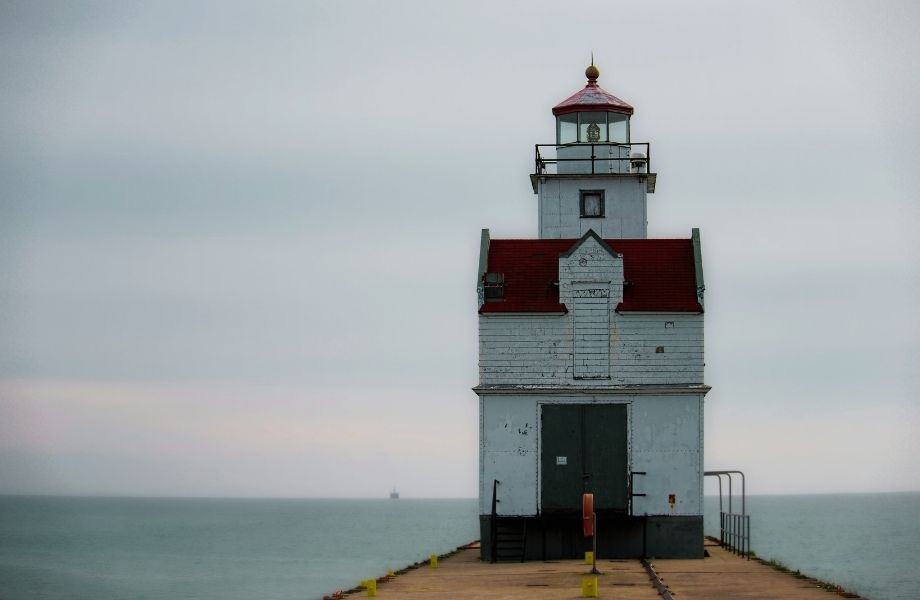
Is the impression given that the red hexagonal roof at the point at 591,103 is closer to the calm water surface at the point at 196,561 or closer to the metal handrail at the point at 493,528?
the metal handrail at the point at 493,528

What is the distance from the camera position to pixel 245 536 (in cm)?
13600

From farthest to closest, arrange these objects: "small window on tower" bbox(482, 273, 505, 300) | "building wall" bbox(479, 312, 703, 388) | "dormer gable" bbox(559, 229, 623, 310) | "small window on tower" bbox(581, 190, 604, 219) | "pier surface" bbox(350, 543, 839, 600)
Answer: "small window on tower" bbox(581, 190, 604, 219) → "small window on tower" bbox(482, 273, 505, 300) → "dormer gable" bbox(559, 229, 623, 310) → "building wall" bbox(479, 312, 703, 388) → "pier surface" bbox(350, 543, 839, 600)

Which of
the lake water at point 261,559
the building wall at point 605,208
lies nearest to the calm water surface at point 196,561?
the lake water at point 261,559

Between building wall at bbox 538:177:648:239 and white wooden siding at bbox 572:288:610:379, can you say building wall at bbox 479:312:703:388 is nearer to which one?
white wooden siding at bbox 572:288:610:379

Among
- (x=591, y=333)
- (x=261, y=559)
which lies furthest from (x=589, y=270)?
(x=261, y=559)

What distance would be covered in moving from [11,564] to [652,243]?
65.3 meters

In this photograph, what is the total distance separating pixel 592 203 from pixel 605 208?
397mm

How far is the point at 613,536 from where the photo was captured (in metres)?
34.7

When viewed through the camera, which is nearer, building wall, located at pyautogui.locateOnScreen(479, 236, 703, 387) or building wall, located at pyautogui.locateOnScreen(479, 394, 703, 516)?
building wall, located at pyautogui.locateOnScreen(479, 394, 703, 516)

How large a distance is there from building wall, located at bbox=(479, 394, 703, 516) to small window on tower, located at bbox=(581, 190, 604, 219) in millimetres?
7097

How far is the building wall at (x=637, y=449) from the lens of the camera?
114 ft

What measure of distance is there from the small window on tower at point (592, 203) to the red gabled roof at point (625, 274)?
3.25 metres

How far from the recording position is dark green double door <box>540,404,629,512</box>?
3459 cm

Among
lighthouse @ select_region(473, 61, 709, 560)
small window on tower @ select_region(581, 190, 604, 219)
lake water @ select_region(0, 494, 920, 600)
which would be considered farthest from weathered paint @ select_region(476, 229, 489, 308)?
lake water @ select_region(0, 494, 920, 600)
